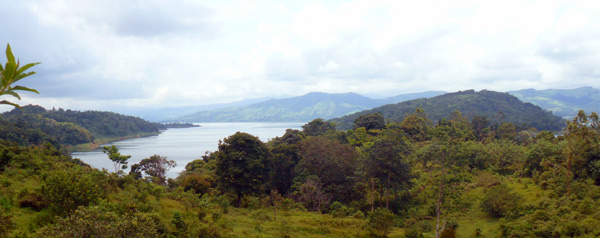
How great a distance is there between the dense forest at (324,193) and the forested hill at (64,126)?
37503mm

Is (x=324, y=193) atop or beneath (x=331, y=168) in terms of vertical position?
beneath

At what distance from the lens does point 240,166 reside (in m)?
25.1

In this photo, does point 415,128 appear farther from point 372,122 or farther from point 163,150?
point 163,150

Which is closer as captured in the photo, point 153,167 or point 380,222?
point 380,222

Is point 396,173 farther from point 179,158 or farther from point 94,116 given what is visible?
point 94,116

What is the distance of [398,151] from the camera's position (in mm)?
22156

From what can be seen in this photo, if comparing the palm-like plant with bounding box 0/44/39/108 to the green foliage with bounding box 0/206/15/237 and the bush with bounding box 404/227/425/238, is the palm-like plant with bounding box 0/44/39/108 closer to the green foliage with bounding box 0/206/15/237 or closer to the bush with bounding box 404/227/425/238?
the green foliage with bounding box 0/206/15/237

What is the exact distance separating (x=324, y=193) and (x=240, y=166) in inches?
261

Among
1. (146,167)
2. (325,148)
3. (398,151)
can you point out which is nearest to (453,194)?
(398,151)

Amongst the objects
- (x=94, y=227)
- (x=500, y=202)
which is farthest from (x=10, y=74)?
(x=500, y=202)

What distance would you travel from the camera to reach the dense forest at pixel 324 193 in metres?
9.33

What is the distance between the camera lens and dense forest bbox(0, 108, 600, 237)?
9328 millimetres

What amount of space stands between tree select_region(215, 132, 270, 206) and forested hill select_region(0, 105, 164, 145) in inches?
1778

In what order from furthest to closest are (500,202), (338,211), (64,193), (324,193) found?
(324,193), (338,211), (500,202), (64,193)
